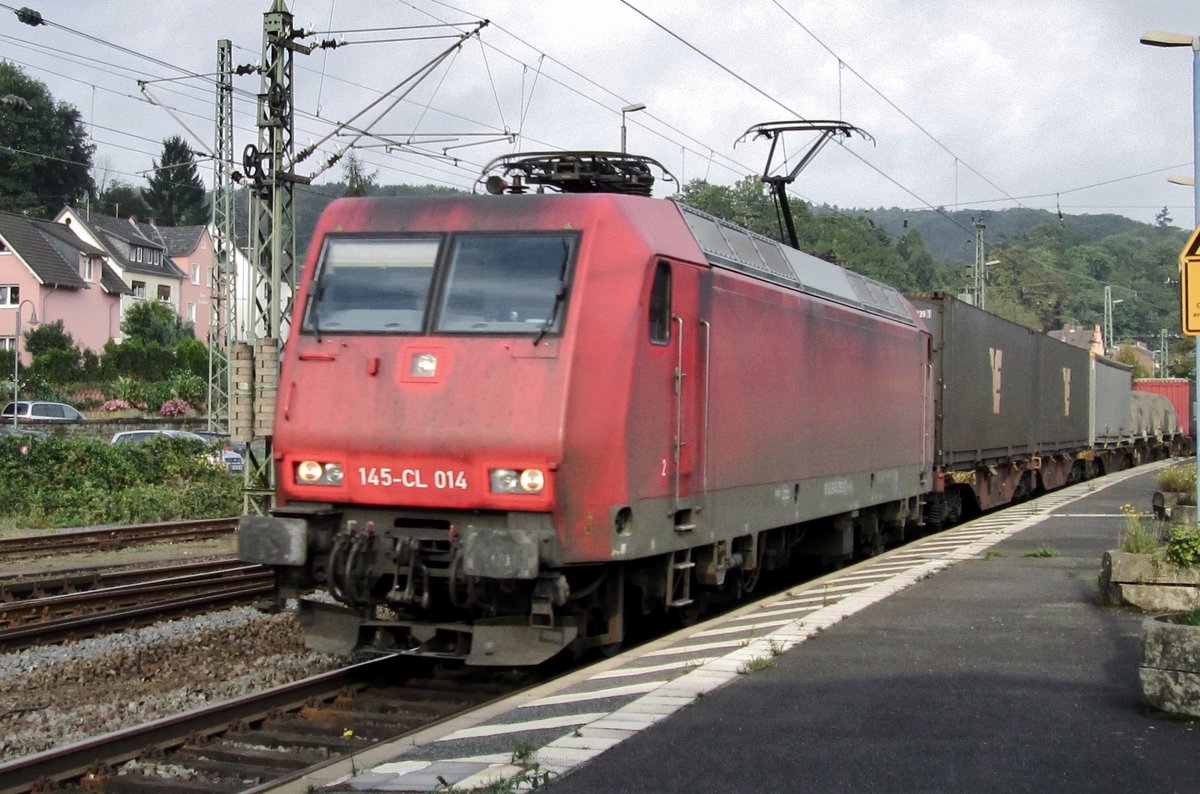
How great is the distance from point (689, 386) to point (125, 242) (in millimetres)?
70374

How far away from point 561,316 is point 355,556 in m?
2.04

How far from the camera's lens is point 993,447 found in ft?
77.5

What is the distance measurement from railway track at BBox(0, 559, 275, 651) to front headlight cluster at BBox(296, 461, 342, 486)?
3732mm

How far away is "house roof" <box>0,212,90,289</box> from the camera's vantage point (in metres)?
60.8

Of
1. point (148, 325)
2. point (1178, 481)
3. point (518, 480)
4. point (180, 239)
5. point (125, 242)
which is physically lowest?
point (1178, 481)

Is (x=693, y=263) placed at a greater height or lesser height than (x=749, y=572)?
greater

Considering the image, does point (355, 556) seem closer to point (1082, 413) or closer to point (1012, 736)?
point (1012, 736)

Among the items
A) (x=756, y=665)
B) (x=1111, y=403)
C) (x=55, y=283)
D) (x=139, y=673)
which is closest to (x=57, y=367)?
(x=55, y=283)

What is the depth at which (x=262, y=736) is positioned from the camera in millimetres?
7777

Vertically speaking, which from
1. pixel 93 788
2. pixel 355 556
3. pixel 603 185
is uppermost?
pixel 603 185

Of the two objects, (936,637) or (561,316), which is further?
(936,637)

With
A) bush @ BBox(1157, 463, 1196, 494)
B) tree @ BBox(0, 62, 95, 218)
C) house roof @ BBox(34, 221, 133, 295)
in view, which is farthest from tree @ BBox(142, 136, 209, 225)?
bush @ BBox(1157, 463, 1196, 494)

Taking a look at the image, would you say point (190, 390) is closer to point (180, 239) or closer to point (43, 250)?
point (43, 250)

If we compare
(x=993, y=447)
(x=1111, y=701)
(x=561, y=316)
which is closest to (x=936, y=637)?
(x=1111, y=701)
